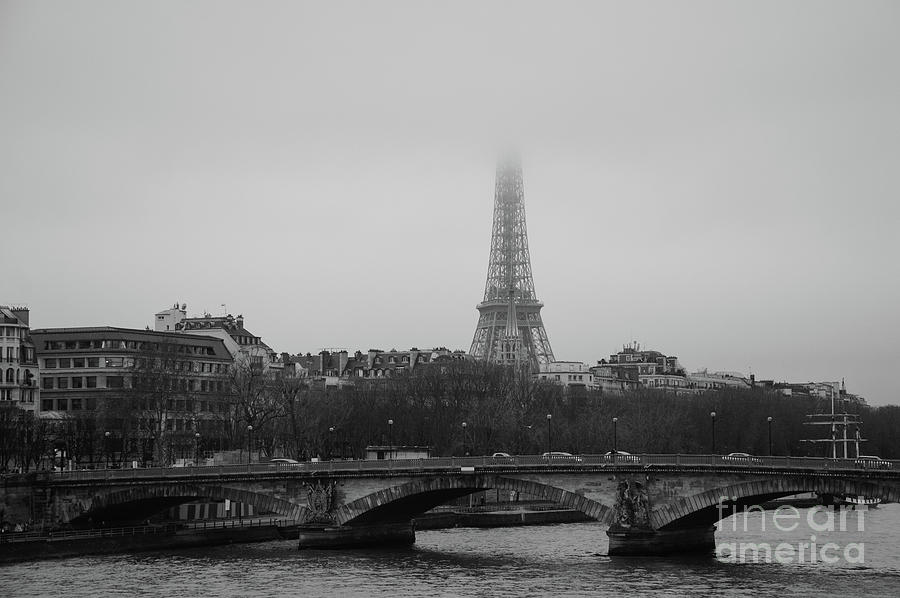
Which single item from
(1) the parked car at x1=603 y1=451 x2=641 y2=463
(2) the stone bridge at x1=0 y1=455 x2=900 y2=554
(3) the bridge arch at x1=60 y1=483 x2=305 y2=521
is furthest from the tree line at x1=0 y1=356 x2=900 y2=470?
(3) the bridge arch at x1=60 y1=483 x2=305 y2=521

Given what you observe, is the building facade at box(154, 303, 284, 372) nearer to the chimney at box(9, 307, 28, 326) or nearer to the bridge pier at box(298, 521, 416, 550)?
the chimney at box(9, 307, 28, 326)

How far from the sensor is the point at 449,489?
7644cm

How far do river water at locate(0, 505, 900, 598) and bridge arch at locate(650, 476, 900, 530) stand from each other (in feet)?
7.59

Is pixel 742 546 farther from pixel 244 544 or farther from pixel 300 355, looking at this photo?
pixel 300 355

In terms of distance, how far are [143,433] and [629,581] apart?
53.9 m

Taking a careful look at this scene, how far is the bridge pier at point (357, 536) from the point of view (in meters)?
77.1

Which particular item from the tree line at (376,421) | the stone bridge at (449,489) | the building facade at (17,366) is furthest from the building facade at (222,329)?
the stone bridge at (449,489)

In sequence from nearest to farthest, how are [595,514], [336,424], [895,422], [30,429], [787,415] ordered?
[595,514]
[30,429]
[336,424]
[787,415]
[895,422]

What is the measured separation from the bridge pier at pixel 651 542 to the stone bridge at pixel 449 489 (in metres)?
0.07

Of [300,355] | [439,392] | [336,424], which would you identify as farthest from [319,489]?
[300,355]

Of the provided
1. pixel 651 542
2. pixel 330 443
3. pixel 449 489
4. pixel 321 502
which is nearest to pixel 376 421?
pixel 330 443

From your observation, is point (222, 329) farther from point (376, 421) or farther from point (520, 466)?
point (520, 466)

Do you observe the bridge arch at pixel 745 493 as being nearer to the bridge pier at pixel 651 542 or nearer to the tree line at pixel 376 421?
the bridge pier at pixel 651 542

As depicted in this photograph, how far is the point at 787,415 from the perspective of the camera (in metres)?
164
